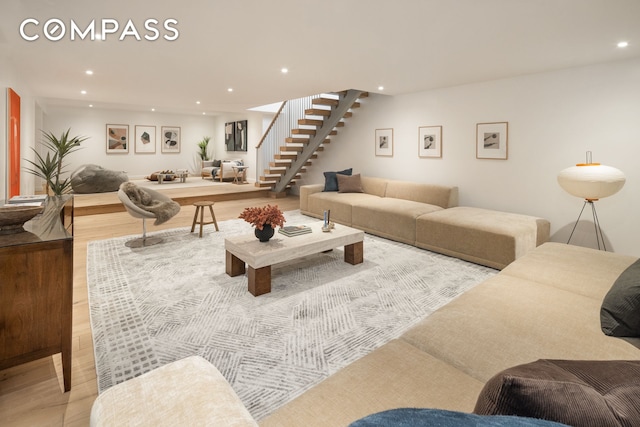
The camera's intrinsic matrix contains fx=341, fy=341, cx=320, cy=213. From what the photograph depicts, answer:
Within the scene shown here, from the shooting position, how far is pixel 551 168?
173 inches

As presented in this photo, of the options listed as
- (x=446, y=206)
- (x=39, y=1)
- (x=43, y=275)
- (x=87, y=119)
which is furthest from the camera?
(x=87, y=119)

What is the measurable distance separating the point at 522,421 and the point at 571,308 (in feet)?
5.71

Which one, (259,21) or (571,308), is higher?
(259,21)

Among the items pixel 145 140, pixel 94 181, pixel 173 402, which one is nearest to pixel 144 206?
pixel 173 402

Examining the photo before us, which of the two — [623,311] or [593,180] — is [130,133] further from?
[623,311]

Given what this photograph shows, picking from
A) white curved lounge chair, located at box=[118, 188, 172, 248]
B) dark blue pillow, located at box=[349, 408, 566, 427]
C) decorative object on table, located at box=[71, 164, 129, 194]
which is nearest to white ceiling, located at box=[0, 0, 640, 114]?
white curved lounge chair, located at box=[118, 188, 172, 248]

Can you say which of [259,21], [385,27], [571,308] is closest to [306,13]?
[259,21]

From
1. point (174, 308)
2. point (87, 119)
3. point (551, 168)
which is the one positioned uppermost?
point (87, 119)

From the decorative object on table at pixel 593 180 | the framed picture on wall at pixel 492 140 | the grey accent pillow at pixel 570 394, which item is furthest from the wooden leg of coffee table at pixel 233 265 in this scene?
the framed picture on wall at pixel 492 140

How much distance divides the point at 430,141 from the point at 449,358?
15.7ft

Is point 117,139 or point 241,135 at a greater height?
point 241,135

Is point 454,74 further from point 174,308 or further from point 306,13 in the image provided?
point 174,308

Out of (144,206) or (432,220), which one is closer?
(432,220)

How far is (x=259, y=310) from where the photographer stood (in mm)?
2717
